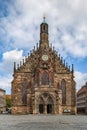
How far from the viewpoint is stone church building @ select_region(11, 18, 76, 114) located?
86.0 meters

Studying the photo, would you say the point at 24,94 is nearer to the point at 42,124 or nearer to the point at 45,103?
the point at 45,103

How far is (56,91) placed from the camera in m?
86.1

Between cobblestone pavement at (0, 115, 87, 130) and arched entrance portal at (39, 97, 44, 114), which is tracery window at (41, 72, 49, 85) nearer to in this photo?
arched entrance portal at (39, 97, 44, 114)

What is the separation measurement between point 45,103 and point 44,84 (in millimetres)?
6079

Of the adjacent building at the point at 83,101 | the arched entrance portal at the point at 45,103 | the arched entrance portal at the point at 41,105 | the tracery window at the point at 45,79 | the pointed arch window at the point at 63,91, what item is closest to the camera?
the arched entrance portal at the point at 45,103

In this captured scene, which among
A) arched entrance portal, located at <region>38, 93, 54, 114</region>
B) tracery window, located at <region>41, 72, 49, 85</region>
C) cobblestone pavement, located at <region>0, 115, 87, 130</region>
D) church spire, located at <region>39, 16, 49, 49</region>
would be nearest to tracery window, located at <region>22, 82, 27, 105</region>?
tracery window, located at <region>41, 72, 49, 85</region>

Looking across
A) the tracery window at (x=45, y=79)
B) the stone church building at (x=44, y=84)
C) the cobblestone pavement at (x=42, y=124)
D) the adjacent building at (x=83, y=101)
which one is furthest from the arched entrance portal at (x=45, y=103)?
the cobblestone pavement at (x=42, y=124)

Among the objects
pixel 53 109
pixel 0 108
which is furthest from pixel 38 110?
pixel 0 108

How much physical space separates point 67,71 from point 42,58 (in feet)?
28.5

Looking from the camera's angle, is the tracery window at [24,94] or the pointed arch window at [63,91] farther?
the pointed arch window at [63,91]

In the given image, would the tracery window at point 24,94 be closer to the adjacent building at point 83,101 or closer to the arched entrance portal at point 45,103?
the arched entrance portal at point 45,103

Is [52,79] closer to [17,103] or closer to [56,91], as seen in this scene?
[56,91]

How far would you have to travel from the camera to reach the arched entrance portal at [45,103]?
8512 centimetres

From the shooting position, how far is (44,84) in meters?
88.2
